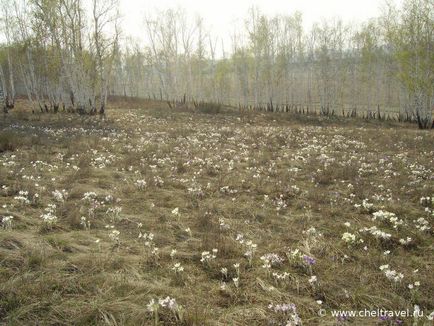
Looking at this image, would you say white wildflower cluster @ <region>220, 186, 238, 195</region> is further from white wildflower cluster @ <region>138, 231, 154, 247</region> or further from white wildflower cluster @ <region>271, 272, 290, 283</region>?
white wildflower cluster @ <region>271, 272, 290, 283</region>

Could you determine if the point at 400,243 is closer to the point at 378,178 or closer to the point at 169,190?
the point at 378,178

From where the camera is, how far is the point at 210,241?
20.2ft

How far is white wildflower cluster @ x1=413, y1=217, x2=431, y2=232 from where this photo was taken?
6548 millimetres

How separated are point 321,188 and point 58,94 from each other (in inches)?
1474

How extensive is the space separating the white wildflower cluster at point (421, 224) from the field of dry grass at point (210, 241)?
0.06 m

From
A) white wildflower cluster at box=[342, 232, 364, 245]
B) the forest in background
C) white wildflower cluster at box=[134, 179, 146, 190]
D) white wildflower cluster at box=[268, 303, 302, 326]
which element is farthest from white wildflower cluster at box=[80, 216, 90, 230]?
the forest in background

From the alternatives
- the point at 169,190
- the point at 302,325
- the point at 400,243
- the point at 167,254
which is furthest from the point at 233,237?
the point at 169,190

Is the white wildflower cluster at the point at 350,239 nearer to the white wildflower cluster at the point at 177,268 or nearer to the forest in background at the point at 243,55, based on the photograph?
the white wildflower cluster at the point at 177,268

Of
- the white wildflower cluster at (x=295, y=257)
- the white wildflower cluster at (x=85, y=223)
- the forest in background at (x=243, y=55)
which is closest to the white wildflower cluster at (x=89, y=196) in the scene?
the white wildflower cluster at (x=85, y=223)

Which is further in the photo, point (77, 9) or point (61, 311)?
point (77, 9)

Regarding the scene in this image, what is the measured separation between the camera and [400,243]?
6.27 meters

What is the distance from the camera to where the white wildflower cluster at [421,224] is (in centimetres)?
Result: 655

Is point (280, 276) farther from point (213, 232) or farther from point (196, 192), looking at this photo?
point (196, 192)

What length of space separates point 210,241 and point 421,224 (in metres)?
4.51
